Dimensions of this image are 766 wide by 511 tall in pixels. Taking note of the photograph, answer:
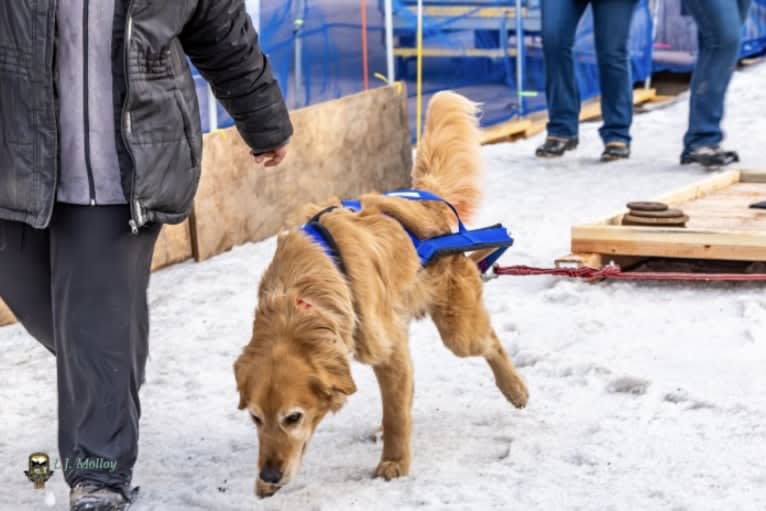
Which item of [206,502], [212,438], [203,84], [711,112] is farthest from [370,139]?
[206,502]

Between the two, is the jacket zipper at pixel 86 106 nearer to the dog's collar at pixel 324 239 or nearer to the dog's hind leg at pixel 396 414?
the dog's collar at pixel 324 239

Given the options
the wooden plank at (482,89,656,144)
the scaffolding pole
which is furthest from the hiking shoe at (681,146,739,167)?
the scaffolding pole

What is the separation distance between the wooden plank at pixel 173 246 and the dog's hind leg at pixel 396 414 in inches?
109

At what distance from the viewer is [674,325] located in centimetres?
518

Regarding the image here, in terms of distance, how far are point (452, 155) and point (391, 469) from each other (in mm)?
1233

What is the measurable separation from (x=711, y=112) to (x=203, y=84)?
3694 millimetres

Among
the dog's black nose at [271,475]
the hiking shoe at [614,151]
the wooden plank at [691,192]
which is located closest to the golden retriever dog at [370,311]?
the dog's black nose at [271,475]

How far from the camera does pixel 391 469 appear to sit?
378 cm

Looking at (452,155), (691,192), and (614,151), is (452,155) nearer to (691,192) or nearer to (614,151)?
(691,192)

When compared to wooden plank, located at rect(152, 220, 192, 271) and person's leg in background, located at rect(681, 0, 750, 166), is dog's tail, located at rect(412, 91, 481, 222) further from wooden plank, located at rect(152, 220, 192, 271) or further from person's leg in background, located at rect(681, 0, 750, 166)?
person's leg in background, located at rect(681, 0, 750, 166)

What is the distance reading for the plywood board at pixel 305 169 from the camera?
657 centimetres

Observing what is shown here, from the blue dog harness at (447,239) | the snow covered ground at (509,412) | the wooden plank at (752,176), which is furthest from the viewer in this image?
the wooden plank at (752,176)

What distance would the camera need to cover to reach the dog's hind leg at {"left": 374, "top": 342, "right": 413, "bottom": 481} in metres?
3.77

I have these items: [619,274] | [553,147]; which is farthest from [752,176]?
[619,274]
